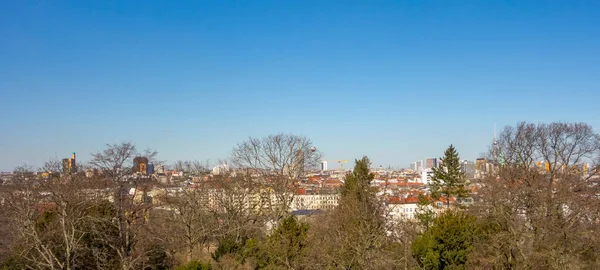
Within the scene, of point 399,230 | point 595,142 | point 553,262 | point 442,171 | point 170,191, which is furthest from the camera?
point 442,171

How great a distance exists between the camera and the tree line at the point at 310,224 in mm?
15422

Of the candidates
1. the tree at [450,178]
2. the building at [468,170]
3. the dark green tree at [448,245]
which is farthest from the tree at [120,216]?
the building at [468,170]

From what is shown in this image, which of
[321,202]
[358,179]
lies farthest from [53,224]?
[321,202]

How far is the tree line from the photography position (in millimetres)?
15422

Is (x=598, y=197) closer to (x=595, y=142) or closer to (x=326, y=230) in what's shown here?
(x=595, y=142)

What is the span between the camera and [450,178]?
30391 mm

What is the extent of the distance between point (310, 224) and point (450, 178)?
1331 centimetres

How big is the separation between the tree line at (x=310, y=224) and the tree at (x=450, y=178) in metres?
4.51

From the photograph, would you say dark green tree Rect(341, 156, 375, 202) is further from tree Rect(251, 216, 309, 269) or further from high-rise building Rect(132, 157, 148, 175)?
high-rise building Rect(132, 157, 148, 175)

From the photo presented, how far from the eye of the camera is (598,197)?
21.6 meters

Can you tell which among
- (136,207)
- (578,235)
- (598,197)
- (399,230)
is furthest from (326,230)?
(598,197)

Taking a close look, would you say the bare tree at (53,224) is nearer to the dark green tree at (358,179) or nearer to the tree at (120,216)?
the tree at (120,216)

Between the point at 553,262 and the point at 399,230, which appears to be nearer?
the point at 553,262

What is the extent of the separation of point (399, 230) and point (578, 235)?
9.04 m
